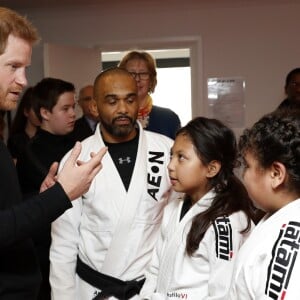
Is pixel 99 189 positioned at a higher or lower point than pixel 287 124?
lower

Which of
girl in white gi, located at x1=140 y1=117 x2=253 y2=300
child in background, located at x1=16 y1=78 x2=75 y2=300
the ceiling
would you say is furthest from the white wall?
girl in white gi, located at x1=140 y1=117 x2=253 y2=300

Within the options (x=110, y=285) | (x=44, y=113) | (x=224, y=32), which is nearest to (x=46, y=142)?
(x=44, y=113)

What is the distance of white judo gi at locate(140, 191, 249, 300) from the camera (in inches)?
51.9

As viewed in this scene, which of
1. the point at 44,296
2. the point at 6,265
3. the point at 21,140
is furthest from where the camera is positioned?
the point at 21,140

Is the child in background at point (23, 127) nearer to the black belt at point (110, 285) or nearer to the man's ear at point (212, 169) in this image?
the black belt at point (110, 285)

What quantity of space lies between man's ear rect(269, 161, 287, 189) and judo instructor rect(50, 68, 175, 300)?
2.12ft

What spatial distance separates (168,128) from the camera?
2.57m

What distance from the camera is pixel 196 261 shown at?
139 cm

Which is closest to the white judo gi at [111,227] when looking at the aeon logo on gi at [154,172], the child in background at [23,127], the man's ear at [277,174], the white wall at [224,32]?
the aeon logo on gi at [154,172]

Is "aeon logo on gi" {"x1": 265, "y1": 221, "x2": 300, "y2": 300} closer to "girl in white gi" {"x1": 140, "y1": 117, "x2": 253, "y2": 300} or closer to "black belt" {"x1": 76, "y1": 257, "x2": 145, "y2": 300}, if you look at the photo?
"girl in white gi" {"x1": 140, "y1": 117, "x2": 253, "y2": 300}

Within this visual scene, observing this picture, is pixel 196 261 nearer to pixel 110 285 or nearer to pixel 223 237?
pixel 223 237

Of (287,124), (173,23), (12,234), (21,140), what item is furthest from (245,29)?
(12,234)

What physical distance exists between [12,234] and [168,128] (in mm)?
1640

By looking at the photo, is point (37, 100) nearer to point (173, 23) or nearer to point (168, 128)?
point (168, 128)
